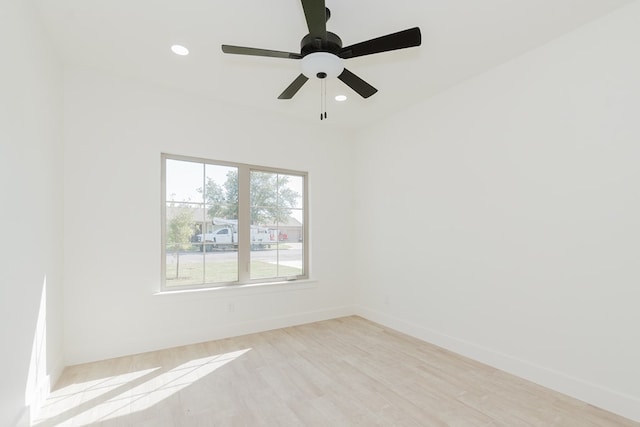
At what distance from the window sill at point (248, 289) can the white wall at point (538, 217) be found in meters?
1.36

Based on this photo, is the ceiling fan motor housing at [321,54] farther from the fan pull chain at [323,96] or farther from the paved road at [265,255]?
the paved road at [265,255]

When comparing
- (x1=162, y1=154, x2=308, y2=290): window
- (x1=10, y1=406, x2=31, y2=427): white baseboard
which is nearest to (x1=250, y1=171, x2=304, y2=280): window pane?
(x1=162, y1=154, x2=308, y2=290): window

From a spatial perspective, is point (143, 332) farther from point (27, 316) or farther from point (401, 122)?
point (401, 122)

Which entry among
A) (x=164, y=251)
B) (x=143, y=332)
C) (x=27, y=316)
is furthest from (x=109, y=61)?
(x=143, y=332)

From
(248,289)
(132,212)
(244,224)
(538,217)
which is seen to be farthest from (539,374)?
(132,212)

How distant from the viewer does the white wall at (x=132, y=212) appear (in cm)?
302

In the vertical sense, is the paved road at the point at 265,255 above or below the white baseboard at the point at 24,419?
above

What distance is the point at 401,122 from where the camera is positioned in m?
4.10

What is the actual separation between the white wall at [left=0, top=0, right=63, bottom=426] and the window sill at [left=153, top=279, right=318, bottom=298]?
1086 mm

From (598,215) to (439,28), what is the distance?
190cm

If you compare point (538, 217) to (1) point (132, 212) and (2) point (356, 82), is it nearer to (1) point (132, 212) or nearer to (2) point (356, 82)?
(2) point (356, 82)

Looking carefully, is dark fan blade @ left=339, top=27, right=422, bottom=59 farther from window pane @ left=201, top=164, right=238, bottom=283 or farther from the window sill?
the window sill

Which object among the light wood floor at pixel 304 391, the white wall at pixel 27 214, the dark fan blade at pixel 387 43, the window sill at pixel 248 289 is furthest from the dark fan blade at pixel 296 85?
the light wood floor at pixel 304 391

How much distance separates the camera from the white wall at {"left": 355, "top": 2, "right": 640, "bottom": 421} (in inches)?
87.5
